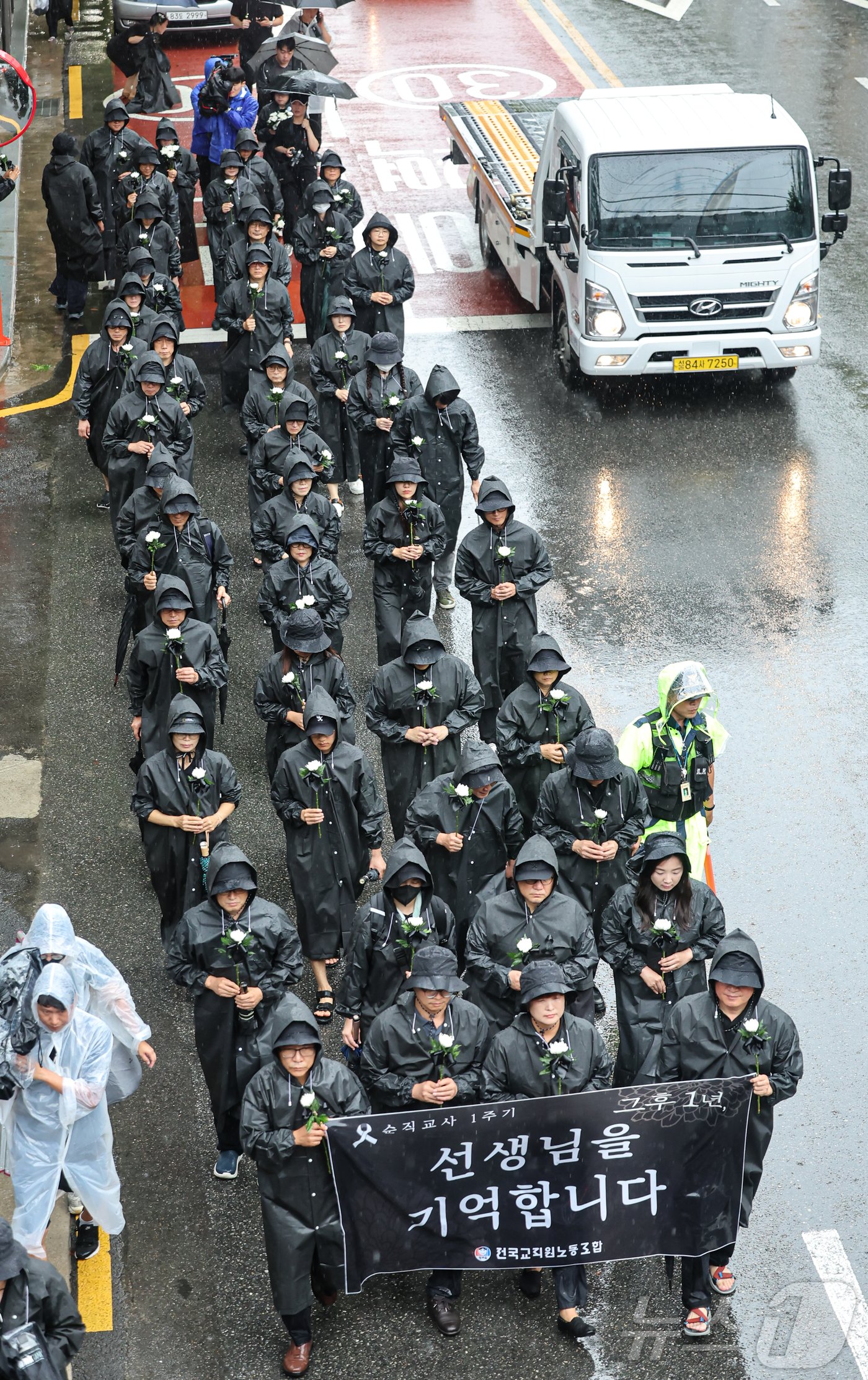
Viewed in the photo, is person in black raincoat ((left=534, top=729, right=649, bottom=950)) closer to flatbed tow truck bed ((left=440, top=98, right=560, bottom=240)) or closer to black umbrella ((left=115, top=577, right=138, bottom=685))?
black umbrella ((left=115, top=577, right=138, bottom=685))

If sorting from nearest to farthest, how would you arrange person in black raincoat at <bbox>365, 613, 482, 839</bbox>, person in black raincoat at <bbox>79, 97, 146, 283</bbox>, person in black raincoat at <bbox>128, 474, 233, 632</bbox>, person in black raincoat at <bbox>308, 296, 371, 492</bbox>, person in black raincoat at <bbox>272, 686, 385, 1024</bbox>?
person in black raincoat at <bbox>272, 686, 385, 1024</bbox>
person in black raincoat at <bbox>365, 613, 482, 839</bbox>
person in black raincoat at <bbox>128, 474, 233, 632</bbox>
person in black raincoat at <bbox>308, 296, 371, 492</bbox>
person in black raincoat at <bbox>79, 97, 146, 283</bbox>

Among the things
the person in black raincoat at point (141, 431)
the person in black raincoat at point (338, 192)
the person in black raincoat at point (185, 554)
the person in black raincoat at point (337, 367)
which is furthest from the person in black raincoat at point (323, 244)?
the person in black raincoat at point (185, 554)

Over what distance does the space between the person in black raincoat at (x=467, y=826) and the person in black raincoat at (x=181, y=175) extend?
1137cm

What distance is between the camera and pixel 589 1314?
7.76 meters

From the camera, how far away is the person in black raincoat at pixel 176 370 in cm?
1424

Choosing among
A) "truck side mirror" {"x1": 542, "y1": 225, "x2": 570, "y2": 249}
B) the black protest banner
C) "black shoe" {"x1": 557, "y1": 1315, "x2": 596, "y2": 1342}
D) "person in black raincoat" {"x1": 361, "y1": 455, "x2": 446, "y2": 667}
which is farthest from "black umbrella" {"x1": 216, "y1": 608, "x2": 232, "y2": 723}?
"truck side mirror" {"x1": 542, "y1": 225, "x2": 570, "y2": 249}

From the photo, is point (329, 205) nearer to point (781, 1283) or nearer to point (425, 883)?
point (425, 883)

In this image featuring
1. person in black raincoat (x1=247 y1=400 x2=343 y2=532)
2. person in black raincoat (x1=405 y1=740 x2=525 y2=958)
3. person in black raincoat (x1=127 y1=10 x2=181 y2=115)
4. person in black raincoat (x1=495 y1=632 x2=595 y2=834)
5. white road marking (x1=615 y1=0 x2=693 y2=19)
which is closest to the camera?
person in black raincoat (x1=405 y1=740 x2=525 y2=958)

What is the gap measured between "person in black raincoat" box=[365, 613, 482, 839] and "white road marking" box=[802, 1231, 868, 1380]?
3359 mm

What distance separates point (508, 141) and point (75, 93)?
8.62 metres

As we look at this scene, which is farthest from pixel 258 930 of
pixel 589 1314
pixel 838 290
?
pixel 838 290

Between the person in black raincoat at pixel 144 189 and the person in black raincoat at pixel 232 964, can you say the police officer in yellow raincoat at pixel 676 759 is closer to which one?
the person in black raincoat at pixel 232 964

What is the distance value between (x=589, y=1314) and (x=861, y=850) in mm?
3962

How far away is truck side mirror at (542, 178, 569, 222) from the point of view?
16438mm
